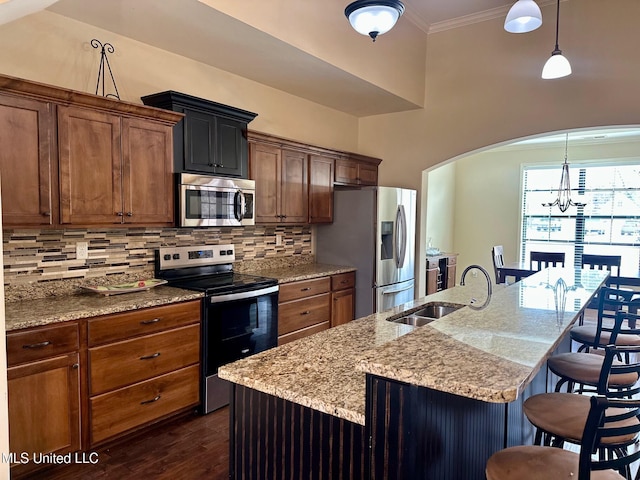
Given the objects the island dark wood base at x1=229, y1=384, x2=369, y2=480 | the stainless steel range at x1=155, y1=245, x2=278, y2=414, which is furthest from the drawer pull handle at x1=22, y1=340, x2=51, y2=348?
the island dark wood base at x1=229, y1=384, x2=369, y2=480

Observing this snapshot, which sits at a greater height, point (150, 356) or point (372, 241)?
point (372, 241)

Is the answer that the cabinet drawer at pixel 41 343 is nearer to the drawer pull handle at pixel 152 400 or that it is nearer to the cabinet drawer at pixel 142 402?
the cabinet drawer at pixel 142 402

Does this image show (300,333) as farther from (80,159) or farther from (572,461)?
(572,461)

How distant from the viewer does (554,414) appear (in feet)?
5.74

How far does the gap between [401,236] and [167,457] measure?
3.14m

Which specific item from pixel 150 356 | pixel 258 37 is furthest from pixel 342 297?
pixel 258 37

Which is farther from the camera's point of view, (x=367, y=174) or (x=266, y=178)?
(x=367, y=174)

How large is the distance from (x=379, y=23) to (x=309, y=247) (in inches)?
122

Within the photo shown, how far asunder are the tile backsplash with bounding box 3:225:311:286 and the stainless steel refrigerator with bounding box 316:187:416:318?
3.26 ft

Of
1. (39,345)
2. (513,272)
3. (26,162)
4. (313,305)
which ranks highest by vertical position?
(26,162)

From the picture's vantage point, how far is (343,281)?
455cm

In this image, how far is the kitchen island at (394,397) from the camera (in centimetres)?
117

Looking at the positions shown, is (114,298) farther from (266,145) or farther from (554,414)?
(554,414)

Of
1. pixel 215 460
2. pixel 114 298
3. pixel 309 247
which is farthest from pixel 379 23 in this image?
pixel 309 247
